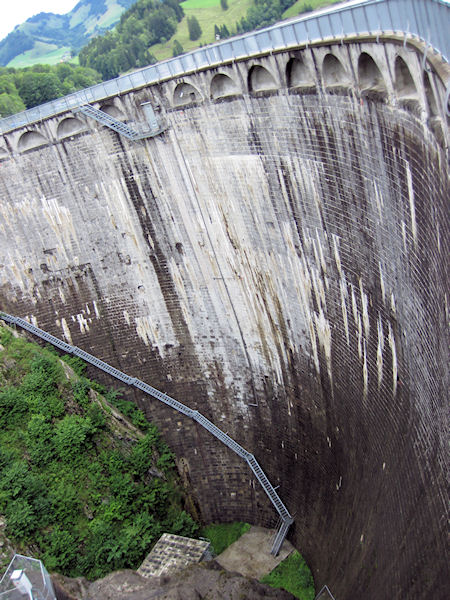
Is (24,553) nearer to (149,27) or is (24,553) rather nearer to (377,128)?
(377,128)

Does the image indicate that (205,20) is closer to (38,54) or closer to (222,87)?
(222,87)

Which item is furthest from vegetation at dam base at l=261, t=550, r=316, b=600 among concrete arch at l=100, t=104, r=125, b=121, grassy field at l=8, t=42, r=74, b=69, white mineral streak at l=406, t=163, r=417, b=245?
grassy field at l=8, t=42, r=74, b=69

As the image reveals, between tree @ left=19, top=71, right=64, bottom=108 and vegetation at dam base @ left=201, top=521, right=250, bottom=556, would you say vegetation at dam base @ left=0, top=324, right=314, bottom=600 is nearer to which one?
vegetation at dam base @ left=201, top=521, right=250, bottom=556

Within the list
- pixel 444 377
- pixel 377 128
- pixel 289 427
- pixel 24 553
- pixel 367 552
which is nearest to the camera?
pixel 444 377

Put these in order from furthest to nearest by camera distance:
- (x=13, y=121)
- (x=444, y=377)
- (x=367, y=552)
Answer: (x=13, y=121) → (x=367, y=552) → (x=444, y=377)

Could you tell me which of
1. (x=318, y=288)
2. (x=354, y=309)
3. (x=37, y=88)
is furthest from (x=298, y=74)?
(x=37, y=88)

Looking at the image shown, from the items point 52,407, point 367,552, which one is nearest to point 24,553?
point 52,407
